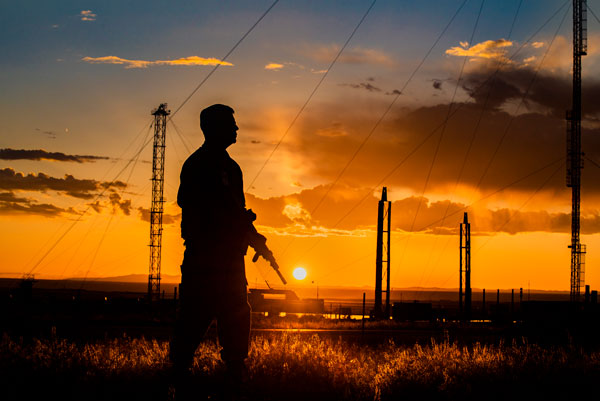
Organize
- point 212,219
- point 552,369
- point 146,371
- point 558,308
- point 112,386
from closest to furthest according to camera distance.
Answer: point 212,219
point 112,386
point 146,371
point 552,369
point 558,308

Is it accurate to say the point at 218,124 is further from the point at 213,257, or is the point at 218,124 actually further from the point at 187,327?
the point at 187,327

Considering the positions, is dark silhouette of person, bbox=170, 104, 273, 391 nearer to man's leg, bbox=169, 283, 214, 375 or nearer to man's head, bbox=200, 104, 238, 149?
man's leg, bbox=169, 283, 214, 375

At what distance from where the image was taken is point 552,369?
9.77 m

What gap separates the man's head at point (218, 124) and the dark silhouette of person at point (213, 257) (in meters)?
0.13

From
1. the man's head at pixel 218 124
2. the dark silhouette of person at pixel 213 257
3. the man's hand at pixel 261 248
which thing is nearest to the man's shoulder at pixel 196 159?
the dark silhouette of person at pixel 213 257

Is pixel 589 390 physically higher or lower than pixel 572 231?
lower

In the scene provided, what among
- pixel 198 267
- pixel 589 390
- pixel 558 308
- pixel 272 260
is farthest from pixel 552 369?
pixel 558 308

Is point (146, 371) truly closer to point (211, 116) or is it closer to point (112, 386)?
point (112, 386)

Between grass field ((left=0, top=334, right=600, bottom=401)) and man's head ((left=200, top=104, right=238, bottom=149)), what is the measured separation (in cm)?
267

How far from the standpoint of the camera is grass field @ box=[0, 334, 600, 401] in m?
7.67

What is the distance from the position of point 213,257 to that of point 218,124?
1352mm

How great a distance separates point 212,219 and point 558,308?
45.8 metres

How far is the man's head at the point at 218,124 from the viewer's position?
22.0 feet

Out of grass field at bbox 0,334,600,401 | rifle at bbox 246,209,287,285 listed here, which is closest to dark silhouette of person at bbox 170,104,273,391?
rifle at bbox 246,209,287,285
